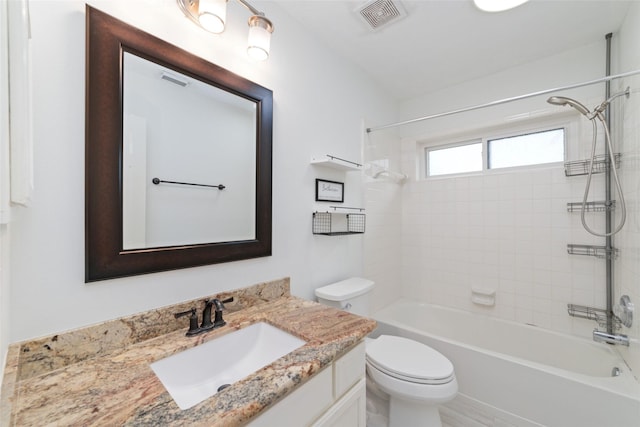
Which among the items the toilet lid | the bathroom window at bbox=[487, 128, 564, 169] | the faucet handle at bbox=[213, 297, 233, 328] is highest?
the bathroom window at bbox=[487, 128, 564, 169]

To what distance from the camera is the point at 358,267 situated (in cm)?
205

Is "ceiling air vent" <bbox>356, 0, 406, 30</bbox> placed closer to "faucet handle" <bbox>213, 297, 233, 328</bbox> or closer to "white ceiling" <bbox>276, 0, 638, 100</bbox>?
"white ceiling" <bbox>276, 0, 638, 100</bbox>

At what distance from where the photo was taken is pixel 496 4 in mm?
1423

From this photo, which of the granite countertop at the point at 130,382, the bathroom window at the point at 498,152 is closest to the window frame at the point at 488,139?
the bathroom window at the point at 498,152

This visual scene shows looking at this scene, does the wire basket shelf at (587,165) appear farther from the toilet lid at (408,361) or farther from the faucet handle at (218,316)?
the faucet handle at (218,316)

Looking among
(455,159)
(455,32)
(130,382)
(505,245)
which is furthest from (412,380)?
(455,32)

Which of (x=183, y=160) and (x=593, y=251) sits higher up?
(x=183, y=160)

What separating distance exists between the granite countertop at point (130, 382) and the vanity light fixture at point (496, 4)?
1.79 meters

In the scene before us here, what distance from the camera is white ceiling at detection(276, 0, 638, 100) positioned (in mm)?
1486

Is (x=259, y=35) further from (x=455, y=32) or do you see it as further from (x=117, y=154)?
(x=455, y=32)

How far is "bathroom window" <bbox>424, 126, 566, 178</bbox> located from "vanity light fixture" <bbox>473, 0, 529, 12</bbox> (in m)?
1.05

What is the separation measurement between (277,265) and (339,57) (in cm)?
154

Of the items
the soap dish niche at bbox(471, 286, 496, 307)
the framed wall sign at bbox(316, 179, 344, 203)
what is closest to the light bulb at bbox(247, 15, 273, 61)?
the framed wall sign at bbox(316, 179, 344, 203)

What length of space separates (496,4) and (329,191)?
138 cm
